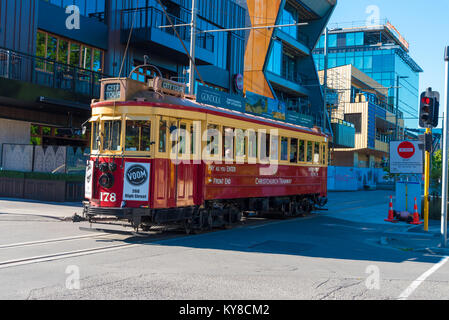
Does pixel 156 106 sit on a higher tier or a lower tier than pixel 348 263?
higher

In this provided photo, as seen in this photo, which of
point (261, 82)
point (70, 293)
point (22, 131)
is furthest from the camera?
point (261, 82)

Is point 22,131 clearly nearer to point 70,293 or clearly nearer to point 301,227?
point 301,227

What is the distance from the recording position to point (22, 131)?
22953 mm

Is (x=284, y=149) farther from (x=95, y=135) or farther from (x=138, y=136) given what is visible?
(x=95, y=135)

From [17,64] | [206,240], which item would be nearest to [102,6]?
[17,64]

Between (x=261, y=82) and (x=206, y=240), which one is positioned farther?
(x=261, y=82)

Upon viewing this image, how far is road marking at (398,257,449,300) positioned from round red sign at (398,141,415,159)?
345 inches

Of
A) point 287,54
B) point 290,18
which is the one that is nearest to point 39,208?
point 290,18

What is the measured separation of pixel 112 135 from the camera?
11.8 metres

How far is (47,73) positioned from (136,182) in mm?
13626

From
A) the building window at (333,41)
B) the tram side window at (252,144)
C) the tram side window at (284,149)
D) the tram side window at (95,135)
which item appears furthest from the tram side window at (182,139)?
the building window at (333,41)

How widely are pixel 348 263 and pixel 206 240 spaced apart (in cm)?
368

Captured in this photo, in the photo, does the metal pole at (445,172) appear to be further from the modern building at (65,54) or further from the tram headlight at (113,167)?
the modern building at (65,54)

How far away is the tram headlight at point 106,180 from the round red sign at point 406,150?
11.8 meters
